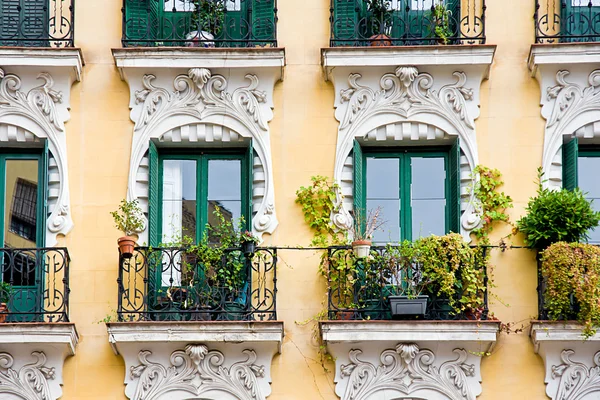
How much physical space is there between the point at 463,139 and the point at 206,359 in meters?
4.34

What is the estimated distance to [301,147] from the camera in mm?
22828

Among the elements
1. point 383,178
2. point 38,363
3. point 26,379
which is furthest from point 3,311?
point 383,178

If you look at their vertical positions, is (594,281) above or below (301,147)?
below

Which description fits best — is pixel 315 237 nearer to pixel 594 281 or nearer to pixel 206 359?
pixel 206 359

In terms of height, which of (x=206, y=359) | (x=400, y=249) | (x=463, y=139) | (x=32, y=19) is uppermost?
(x=32, y=19)

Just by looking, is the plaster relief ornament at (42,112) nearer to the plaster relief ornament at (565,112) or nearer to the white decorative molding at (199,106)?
the white decorative molding at (199,106)

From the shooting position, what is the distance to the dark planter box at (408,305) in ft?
70.9

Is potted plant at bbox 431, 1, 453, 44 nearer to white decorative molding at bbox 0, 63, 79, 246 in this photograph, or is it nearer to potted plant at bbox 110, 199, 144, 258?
potted plant at bbox 110, 199, 144, 258

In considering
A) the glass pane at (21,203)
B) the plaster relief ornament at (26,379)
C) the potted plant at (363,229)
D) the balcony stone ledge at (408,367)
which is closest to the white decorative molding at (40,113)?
the glass pane at (21,203)

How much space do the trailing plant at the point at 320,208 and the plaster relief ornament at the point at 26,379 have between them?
372cm

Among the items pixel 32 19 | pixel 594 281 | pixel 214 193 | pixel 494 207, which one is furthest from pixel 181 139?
pixel 594 281

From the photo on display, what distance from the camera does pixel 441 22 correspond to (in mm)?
23062

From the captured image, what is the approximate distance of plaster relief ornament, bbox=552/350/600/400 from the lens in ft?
71.5

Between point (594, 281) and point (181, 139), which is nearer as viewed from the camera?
point (594, 281)
